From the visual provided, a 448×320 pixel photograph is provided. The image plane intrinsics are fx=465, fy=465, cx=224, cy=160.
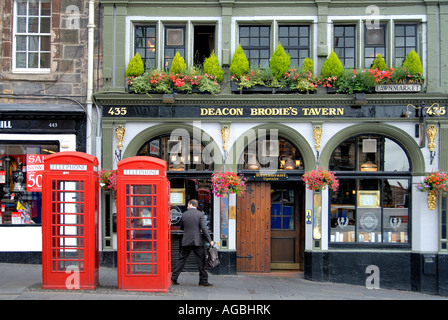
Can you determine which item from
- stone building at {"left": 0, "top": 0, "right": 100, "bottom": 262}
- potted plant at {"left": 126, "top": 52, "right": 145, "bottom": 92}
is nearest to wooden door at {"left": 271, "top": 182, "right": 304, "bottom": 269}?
potted plant at {"left": 126, "top": 52, "right": 145, "bottom": 92}

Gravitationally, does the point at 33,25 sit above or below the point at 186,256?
above

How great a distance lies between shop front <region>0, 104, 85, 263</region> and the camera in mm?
12359

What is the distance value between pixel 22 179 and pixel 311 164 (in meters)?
7.86

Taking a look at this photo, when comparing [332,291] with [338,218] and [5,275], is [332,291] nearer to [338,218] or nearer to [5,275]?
[338,218]

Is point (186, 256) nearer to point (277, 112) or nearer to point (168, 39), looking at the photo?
point (277, 112)

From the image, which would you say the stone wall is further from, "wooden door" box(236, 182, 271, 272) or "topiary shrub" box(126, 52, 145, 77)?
"wooden door" box(236, 182, 271, 272)

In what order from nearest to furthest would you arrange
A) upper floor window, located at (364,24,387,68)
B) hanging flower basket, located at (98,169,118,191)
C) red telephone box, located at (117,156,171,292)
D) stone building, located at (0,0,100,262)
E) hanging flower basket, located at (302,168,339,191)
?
red telephone box, located at (117,156,171,292) < hanging flower basket, located at (302,168,339,191) < hanging flower basket, located at (98,169,118,191) < stone building, located at (0,0,100,262) < upper floor window, located at (364,24,387,68)

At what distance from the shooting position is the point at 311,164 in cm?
1238

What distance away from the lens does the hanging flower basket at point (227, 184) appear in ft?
38.2

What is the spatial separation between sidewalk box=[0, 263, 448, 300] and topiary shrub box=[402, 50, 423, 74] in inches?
226

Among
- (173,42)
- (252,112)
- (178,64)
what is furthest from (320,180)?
(173,42)

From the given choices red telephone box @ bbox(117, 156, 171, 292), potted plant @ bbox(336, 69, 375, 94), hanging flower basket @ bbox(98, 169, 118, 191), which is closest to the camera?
red telephone box @ bbox(117, 156, 171, 292)

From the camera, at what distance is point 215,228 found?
12430 millimetres

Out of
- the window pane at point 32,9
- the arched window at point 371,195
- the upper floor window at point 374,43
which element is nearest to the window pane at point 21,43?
the window pane at point 32,9
